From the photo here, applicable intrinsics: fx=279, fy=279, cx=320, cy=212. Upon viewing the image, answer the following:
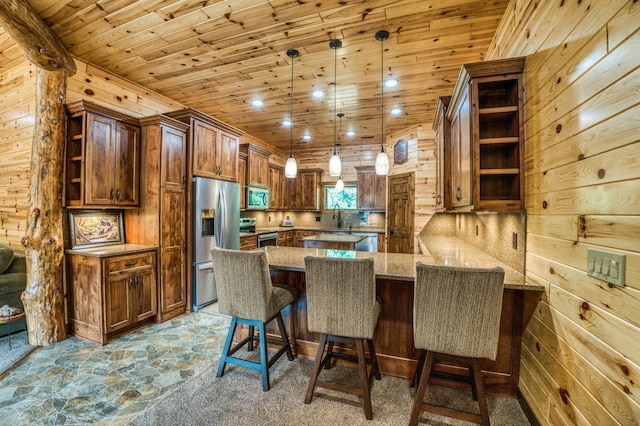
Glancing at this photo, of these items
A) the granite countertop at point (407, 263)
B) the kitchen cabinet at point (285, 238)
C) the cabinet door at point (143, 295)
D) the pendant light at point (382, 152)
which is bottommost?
the cabinet door at point (143, 295)

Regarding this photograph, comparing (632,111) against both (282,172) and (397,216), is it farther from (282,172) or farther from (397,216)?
(282,172)

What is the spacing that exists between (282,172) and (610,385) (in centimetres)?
641

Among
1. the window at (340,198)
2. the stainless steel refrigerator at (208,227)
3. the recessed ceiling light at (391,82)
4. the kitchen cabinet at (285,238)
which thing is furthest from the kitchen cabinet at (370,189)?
the stainless steel refrigerator at (208,227)

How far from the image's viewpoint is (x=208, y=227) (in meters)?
3.87

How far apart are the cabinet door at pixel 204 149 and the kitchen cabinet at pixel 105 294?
1287 mm

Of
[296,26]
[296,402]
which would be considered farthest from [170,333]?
[296,26]

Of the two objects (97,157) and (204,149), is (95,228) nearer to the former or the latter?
(97,157)

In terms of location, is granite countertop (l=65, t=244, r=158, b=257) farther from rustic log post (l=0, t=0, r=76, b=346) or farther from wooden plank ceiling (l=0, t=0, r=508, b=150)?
wooden plank ceiling (l=0, t=0, r=508, b=150)

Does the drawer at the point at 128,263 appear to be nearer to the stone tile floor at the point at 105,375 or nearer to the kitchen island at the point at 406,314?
the stone tile floor at the point at 105,375

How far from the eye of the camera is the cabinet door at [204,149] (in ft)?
12.2

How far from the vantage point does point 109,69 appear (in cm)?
329

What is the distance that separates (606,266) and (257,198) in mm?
5241

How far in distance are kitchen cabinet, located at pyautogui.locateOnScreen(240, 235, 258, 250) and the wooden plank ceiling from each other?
224 cm

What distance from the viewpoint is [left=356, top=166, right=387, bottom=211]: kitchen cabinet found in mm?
6270
